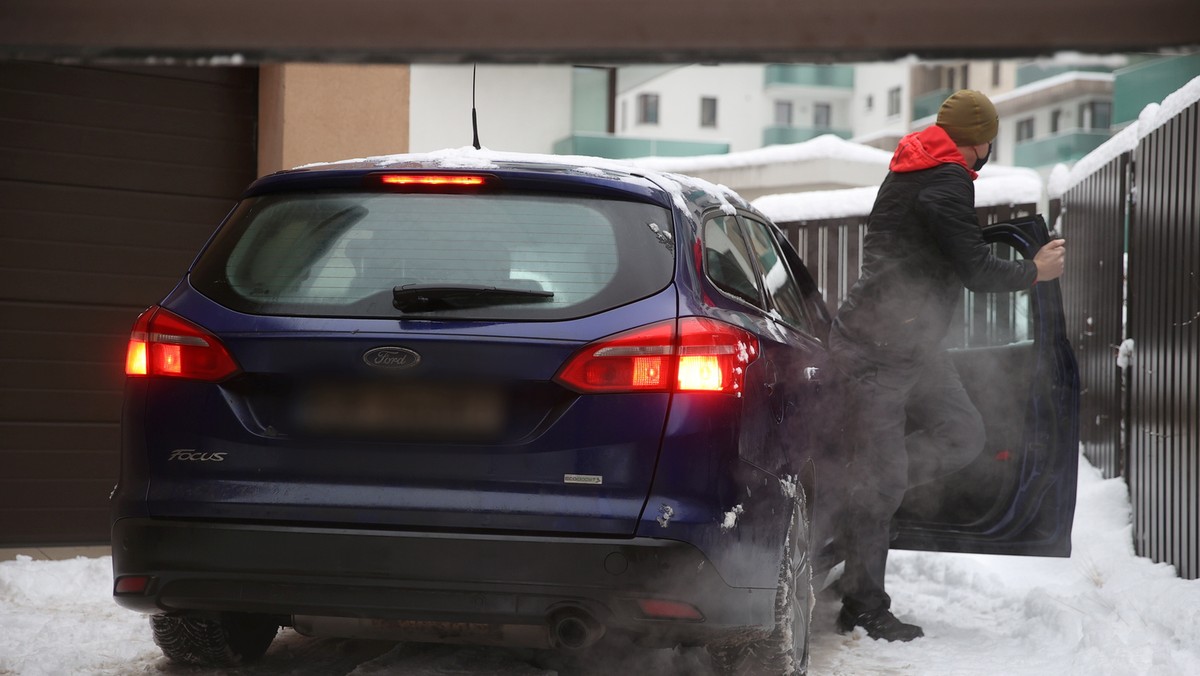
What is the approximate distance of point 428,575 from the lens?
359cm

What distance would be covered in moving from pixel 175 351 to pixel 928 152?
10.6 ft

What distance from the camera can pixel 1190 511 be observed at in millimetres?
5828

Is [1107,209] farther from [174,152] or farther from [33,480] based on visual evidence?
[33,480]

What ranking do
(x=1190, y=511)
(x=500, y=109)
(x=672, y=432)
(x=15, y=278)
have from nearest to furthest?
(x=672, y=432) < (x=1190, y=511) < (x=15, y=278) < (x=500, y=109)

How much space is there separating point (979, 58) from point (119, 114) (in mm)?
6582

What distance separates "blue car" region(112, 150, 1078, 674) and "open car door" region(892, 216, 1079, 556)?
2.00 meters

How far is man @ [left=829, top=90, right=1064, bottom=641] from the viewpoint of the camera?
18.0ft

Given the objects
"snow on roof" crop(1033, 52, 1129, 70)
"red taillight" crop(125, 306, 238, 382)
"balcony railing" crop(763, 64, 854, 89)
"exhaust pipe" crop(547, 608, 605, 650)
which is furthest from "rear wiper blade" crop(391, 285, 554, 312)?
"balcony railing" crop(763, 64, 854, 89)

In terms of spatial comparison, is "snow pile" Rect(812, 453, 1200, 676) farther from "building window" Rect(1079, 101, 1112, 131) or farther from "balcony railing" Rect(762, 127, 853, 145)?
"balcony railing" Rect(762, 127, 853, 145)

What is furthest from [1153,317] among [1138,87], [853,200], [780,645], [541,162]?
[1138,87]

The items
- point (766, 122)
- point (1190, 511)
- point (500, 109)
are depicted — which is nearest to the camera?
point (1190, 511)

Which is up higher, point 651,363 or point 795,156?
point 795,156

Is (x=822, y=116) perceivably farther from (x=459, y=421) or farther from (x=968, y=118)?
(x=459, y=421)

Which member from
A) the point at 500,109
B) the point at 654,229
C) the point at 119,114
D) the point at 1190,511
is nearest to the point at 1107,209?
the point at 1190,511
